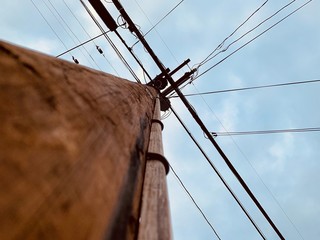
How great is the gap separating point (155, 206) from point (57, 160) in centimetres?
53

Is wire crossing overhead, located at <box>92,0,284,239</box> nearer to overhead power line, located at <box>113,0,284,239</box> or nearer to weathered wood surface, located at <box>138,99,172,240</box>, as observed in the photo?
overhead power line, located at <box>113,0,284,239</box>

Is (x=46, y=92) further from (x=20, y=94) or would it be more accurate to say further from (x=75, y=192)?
(x=75, y=192)

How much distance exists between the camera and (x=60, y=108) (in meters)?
0.73

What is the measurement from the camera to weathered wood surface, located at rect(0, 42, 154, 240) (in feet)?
1.66

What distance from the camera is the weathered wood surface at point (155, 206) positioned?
0.88 m

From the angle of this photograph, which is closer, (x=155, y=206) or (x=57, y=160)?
(x=57, y=160)

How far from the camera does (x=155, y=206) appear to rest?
1.03 meters

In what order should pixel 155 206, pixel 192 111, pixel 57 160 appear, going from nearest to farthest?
1. pixel 57 160
2. pixel 155 206
3. pixel 192 111

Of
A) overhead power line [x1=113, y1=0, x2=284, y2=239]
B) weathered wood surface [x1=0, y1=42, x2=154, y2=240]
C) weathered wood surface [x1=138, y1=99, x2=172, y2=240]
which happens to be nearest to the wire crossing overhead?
overhead power line [x1=113, y1=0, x2=284, y2=239]

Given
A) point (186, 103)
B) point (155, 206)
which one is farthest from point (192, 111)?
point (155, 206)

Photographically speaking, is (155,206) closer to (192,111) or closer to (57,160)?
(57,160)

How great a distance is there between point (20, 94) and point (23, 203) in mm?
263

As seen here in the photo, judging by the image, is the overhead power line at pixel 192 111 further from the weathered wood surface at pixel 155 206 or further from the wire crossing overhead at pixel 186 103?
the weathered wood surface at pixel 155 206

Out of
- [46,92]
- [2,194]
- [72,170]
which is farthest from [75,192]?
[46,92]
